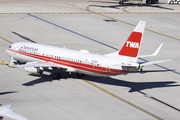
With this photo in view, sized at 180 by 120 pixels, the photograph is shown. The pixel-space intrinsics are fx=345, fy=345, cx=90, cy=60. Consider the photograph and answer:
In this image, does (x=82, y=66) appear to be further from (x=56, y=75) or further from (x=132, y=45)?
(x=132, y=45)

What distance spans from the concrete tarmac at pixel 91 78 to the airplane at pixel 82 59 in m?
2.19

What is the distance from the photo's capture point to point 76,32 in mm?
83125

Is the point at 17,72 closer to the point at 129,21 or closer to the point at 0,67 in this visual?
the point at 0,67

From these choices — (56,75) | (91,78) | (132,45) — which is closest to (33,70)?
(56,75)

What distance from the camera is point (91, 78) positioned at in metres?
53.3

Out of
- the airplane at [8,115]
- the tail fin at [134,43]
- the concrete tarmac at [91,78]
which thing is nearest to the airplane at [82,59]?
the tail fin at [134,43]

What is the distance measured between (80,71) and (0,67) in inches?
581

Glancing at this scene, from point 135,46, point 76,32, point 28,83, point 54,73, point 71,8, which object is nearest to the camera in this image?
point 135,46

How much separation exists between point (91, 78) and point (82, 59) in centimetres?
475

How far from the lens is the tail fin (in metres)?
44.4

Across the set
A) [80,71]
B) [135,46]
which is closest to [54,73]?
[80,71]

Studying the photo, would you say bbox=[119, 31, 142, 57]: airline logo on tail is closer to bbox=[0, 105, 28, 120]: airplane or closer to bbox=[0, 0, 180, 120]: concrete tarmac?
bbox=[0, 0, 180, 120]: concrete tarmac

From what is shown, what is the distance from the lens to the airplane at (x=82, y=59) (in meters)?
45.2

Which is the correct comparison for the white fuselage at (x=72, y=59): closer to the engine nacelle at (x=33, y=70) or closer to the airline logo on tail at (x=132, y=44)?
the airline logo on tail at (x=132, y=44)
